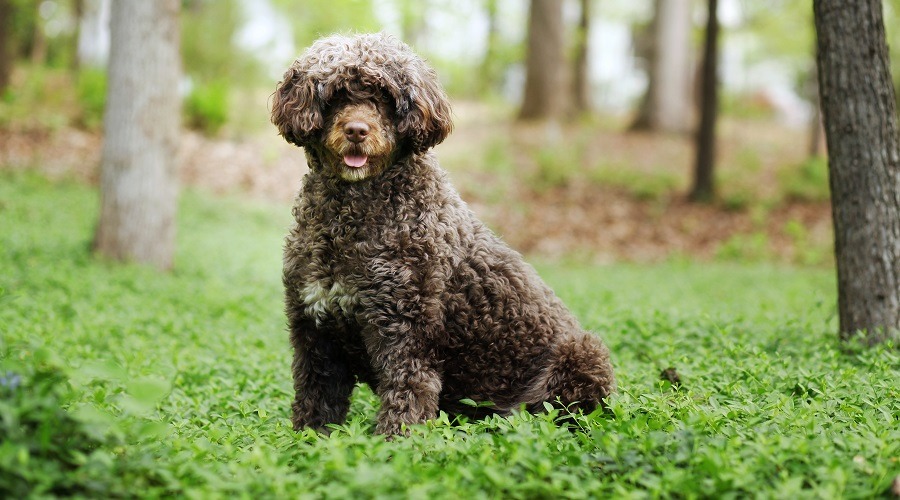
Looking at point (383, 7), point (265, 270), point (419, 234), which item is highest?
point (383, 7)

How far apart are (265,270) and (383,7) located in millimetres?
16083

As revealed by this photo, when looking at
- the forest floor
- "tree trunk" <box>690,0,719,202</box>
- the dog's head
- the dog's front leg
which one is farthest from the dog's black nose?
"tree trunk" <box>690,0,719,202</box>

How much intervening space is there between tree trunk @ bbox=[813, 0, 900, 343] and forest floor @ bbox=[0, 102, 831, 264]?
28.0ft

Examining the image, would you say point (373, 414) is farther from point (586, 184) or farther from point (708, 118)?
point (586, 184)

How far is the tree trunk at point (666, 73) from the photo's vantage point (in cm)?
2250

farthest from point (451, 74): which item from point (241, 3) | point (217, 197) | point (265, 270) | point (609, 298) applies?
point (609, 298)

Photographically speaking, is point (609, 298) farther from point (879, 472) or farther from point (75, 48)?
point (75, 48)

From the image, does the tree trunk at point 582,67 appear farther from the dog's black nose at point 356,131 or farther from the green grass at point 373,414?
the dog's black nose at point 356,131

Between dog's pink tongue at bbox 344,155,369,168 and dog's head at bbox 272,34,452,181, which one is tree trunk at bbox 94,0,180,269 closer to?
dog's head at bbox 272,34,452,181

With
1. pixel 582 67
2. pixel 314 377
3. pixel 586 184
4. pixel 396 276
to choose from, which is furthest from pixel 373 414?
pixel 582 67

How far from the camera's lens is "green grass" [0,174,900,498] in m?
2.85

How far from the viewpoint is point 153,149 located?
9203 millimetres

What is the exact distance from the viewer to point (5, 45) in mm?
16844

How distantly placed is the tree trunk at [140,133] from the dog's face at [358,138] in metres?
5.94
